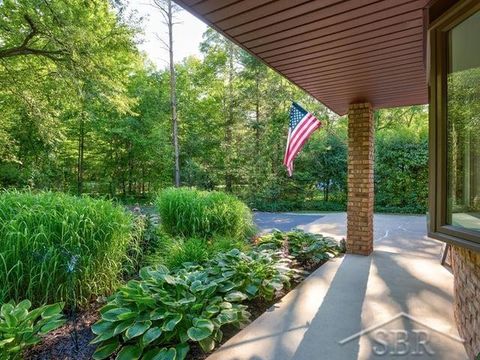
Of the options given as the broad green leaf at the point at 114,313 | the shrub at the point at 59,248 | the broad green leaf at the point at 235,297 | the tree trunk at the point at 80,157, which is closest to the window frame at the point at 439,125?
the broad green leaf at the point at 235,297

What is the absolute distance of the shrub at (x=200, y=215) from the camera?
4.80 m

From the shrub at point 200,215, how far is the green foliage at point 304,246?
58 centimetres

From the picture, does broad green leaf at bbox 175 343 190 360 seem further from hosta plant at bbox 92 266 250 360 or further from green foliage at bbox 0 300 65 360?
green foliage at bbox 0 300 65 360

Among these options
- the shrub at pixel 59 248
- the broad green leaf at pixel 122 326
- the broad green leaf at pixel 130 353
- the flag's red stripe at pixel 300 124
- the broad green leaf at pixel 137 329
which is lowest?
the broad green leaf at pixel 130 353

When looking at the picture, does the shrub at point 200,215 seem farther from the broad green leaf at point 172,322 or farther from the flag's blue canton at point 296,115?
the broad green leaf at point 172,322

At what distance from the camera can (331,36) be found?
2576mm

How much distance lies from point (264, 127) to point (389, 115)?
8.09m

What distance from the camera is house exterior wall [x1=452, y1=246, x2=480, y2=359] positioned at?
1721mm

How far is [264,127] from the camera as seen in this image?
12.8m

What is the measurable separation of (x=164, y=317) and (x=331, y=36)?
2.50m

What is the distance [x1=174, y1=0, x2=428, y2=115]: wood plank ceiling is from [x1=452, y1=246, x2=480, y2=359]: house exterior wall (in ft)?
5.49

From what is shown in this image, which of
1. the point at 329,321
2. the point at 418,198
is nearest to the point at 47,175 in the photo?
the point at 329,321

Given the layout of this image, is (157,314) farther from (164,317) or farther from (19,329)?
(19,329)

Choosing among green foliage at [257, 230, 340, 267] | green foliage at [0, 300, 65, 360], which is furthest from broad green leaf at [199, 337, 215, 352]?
green foliage at [257, 230, 340, 267]
